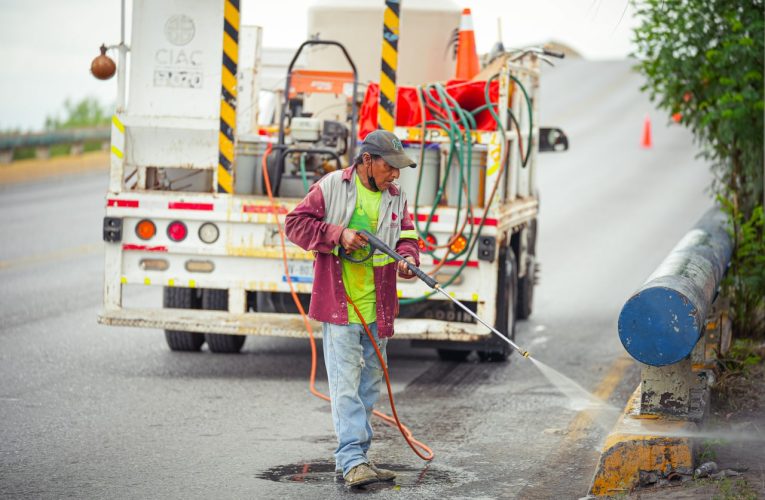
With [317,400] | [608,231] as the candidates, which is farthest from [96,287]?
[608,231]

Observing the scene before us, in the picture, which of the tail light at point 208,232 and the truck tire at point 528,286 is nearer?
the tail light at point 208,232

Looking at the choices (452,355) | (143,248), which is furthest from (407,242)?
(452,355)

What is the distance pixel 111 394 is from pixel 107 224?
1.33 metres

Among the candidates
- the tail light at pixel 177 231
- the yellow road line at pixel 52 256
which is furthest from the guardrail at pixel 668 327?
the yellow road line at pixel 52 256

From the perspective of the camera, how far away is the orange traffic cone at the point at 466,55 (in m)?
11.0

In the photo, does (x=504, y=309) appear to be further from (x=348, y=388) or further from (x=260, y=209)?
(x=348, y=388)

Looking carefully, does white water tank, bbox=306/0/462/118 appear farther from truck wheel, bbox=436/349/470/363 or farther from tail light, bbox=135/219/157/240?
tail light, bbox=135/219/157/240

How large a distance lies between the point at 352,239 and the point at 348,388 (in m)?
0.76

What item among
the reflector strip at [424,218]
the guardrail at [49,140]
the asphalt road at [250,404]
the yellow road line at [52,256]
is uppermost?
the guardrail at [49,140]

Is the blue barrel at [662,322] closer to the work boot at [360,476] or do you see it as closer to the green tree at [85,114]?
the work boot at [360,476]

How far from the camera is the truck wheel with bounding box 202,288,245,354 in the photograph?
9844mm

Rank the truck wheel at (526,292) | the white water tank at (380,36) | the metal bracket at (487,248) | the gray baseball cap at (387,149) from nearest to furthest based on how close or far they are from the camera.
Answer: the gray baseball cap at (387,149) → the metal bracket at (487,248) → the white water tank at (380,36) → the truck wheel at (526,292)

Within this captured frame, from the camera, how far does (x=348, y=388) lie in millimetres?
6418

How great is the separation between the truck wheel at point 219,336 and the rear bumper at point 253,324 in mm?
563
